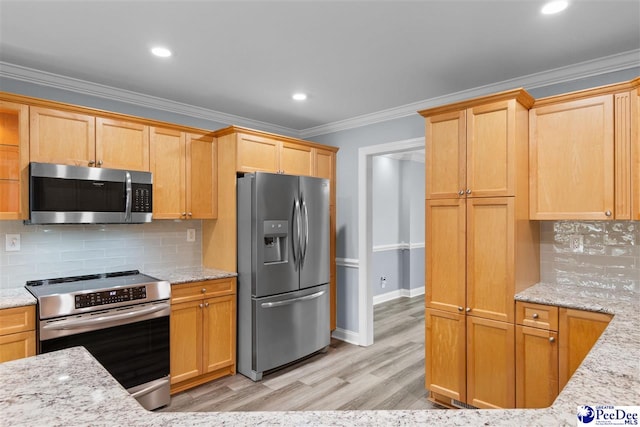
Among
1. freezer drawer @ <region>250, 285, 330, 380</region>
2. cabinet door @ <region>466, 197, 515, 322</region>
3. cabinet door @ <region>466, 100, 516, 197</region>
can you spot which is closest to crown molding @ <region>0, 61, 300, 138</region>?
freezer drawer @ <region>250, 285, 330, 380</region>

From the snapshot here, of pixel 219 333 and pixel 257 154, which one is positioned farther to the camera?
pixel 257 154

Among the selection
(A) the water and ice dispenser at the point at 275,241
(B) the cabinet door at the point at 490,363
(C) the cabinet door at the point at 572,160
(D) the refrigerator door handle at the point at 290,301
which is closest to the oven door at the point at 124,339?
(D) the refrigerator door handle at the point at 290,301

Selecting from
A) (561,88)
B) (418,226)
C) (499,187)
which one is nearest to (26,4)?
(499,187)

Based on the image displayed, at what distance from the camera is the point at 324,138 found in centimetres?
457

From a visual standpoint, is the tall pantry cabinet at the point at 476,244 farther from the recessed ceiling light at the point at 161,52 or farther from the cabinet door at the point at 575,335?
the recessed ceiling light at the point at 161,52

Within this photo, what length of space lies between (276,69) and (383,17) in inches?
39.4

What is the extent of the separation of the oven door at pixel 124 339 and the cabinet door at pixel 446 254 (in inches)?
81.4

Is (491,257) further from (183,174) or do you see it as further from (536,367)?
(183,174)

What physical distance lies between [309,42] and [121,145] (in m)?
1.75

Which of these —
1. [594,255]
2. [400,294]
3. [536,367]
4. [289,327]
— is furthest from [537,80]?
[400,294]

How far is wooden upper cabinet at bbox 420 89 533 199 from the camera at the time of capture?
2475 mm

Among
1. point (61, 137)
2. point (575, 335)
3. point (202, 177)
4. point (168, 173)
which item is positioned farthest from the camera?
point (202, 177)

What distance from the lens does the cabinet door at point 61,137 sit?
2609 millimetres

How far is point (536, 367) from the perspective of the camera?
7.75 ft
